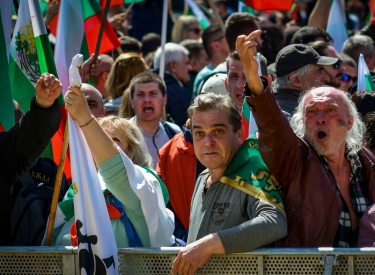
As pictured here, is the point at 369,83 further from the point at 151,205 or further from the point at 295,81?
the point at 151,205

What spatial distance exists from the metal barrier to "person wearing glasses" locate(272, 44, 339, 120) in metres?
2.19

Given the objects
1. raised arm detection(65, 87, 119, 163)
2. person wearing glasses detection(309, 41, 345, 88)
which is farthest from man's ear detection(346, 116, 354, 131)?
person wearing glasses detection(309, 41, 345, 88)

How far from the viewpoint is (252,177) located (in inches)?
164

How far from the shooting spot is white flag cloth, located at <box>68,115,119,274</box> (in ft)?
12.8

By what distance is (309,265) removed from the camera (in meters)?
3.63

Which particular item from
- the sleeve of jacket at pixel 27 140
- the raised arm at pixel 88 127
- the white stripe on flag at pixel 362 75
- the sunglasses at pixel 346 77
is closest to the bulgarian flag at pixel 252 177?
the raised arm at pixel 88 127

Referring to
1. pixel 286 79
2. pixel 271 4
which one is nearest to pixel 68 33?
pixel 271 4

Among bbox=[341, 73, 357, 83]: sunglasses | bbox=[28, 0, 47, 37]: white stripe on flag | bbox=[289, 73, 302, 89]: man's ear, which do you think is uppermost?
bbox=[28, 0, 47, 37]: white stripe on flag

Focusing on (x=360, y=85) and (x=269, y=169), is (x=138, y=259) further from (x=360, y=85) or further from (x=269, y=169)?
(x=360, y=85)

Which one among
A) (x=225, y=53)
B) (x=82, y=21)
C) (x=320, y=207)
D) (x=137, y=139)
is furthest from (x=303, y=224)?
(x=225, y=53)

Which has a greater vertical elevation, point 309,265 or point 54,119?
point 54,119

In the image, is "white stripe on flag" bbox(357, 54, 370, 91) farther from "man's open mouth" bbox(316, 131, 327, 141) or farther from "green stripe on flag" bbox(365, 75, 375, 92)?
"man's open mouth" bbox(316, 131, 327, 141)

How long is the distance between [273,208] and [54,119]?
125 cm

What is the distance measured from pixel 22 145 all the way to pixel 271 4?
379 centimetres
